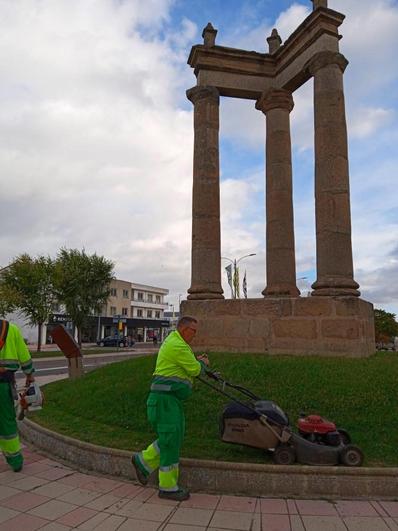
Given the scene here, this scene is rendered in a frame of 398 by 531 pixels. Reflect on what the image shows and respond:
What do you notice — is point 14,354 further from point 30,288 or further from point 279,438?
point 30,288

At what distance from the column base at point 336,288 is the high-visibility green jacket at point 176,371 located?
5.98m

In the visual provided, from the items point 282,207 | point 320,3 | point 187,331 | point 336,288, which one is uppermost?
point 320,3

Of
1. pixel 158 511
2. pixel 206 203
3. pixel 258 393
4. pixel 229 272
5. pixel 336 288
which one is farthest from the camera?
pixel 229 272

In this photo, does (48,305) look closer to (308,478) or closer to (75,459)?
(75,459)

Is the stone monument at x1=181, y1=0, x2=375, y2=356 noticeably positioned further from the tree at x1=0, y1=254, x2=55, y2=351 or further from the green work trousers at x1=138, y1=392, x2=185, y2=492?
the tree at x1=0, y1=254, x2=55, y2=351

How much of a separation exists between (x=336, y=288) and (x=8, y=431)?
7167 millimetres

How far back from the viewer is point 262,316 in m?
10.7

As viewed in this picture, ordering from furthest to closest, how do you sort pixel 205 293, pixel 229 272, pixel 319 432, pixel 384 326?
pixel 384 326 → pixel 229 272 → pixel 205 293 → pixel 319 432

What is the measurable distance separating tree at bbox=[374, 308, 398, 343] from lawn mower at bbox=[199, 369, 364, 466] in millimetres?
58391

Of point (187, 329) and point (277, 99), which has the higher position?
point (277, 99)

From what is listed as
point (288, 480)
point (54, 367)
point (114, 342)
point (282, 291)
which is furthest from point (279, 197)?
point (114, 342)

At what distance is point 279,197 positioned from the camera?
1216 centimetres

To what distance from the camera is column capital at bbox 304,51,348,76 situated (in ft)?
35.7

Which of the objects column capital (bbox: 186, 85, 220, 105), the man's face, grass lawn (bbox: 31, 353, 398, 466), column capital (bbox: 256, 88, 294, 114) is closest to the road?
grass lawn (bbox: 31, 353, 398, 466)
